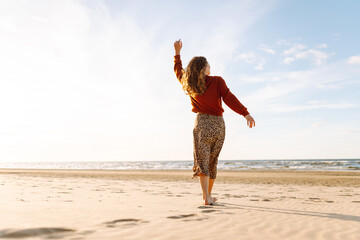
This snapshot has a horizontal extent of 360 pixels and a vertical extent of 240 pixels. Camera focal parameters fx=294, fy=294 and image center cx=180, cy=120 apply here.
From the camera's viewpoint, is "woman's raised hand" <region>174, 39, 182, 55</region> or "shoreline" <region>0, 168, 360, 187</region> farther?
"shoreline" <region>0, 168, 360, 187</region>

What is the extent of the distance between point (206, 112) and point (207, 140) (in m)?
0.40

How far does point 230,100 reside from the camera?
13.5ft

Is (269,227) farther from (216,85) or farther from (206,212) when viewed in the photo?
(216,85)

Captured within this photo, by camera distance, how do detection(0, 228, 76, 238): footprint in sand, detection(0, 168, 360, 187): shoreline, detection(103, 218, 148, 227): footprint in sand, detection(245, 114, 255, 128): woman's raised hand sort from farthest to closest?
detection(0, 168, 360, 187): shoreline → detection(245, 114, 255, 128): woman's raised hand → detection(103, 218, 148, 227): footprint in sand → detection(0, 228, 76, 238): footprint in sand

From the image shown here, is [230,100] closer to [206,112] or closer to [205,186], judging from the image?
[206,112]

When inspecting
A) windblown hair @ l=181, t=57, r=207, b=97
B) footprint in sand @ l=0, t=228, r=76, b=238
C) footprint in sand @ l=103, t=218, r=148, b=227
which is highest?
windblown hair @ l=181, t=57, r=207, b=97

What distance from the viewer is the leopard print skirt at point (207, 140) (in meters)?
4.07

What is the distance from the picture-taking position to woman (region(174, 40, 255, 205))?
408 cm

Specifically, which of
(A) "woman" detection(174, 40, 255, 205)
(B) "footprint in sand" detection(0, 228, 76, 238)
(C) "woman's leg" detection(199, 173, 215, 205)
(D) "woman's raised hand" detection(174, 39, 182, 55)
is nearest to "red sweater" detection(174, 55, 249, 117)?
(A) "woman" detection(174, 40, 255, 205)

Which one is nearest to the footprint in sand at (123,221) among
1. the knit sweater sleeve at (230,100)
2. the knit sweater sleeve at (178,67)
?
the knit sweater sleeve at (230,100)

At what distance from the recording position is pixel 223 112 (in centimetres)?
427

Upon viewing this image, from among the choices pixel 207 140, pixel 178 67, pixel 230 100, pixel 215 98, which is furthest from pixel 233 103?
→ pixel 178 67

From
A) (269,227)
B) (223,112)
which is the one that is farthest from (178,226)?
(223,112)

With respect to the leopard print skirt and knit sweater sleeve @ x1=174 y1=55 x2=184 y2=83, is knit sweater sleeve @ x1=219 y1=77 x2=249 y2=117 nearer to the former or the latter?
the leopard print skirt
